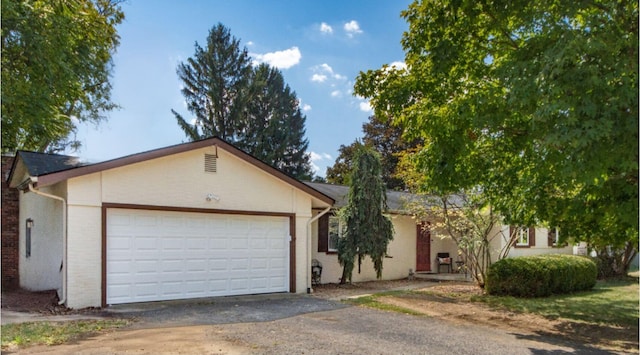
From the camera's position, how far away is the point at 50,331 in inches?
281

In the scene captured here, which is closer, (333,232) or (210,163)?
(210,163)

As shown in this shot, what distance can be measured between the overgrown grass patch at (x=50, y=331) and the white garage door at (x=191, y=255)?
182cm

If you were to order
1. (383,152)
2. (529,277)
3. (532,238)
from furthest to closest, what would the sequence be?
(383,152) → (532,238) → (529,277)

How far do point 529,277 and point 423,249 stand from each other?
20.6 feet

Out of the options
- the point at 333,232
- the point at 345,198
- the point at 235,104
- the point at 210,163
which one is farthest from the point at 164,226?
the point at 235,104

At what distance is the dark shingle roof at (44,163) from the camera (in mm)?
11427

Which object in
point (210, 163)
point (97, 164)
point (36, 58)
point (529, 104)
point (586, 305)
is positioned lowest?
point (586, 305)

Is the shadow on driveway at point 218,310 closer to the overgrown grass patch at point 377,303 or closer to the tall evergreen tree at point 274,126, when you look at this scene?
the overgrown grass patch at point 377,303

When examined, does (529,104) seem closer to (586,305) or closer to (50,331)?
(50,331)

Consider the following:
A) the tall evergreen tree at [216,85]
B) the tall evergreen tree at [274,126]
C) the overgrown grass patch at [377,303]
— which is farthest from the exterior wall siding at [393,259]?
the tall evergreen tree at [216,85]

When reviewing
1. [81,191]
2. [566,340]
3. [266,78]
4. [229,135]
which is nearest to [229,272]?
[81,191]

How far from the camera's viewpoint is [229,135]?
1436 inches

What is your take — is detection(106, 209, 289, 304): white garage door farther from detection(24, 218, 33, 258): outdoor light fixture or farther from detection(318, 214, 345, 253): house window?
detection(24, 218, 33, 258): outdoor light fixture

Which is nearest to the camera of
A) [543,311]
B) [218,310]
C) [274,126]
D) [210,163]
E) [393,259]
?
[218,310]
